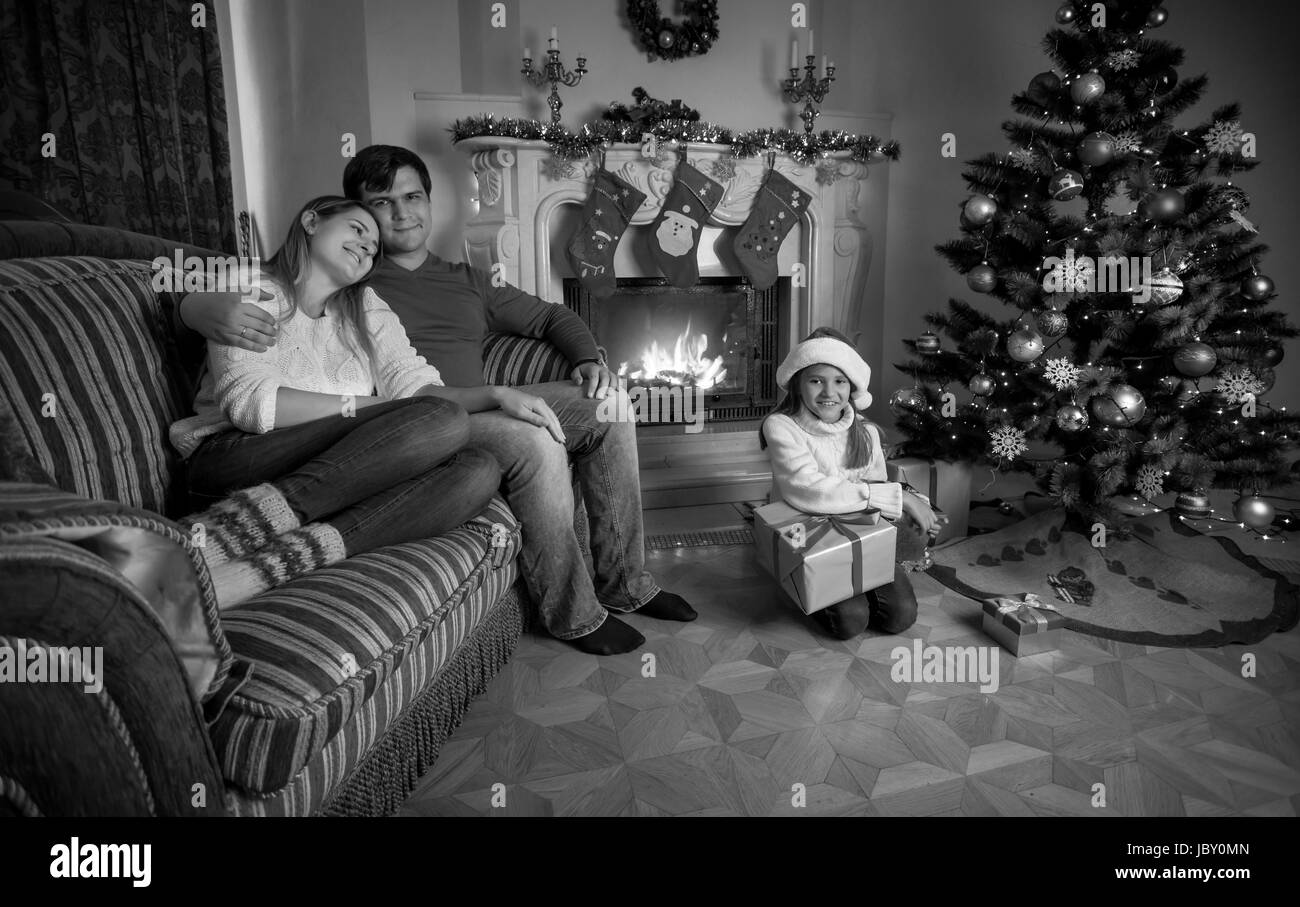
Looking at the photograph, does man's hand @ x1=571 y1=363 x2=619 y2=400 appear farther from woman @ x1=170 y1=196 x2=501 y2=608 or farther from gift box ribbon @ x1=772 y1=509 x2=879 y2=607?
gift box ribbon @ x1=772 y1=509 x2=879 y2=607

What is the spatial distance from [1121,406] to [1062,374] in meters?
0.16

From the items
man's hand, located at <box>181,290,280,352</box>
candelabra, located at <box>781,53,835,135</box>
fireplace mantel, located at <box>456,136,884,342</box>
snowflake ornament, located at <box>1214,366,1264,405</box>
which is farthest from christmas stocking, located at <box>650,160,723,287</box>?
man's hand, located at <box>181,290,280,352</box>

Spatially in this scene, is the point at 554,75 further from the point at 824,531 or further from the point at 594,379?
the point at 824,531

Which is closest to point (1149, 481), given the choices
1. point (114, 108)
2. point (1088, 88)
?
point (1088, 88)

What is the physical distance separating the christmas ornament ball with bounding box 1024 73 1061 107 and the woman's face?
1.76 metres

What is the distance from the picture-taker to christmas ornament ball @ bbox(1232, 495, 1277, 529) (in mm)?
1871

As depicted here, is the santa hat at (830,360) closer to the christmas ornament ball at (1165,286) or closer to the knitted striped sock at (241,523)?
the christmas ornament ball at (1165,286)

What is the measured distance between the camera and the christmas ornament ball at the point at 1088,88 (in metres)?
2.00

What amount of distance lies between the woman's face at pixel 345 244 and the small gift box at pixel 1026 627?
151 cm

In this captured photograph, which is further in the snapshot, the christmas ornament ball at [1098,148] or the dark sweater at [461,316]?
the christmas ornament ball at [1098,148]

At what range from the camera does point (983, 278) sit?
2.13 m

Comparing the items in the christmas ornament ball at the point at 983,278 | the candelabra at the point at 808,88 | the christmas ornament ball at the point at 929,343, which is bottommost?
the christmas ornament ball at the point at 929,343

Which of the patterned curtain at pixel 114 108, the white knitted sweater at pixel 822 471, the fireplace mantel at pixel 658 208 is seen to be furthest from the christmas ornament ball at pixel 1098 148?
the patterned curtain at pixel 114 108
